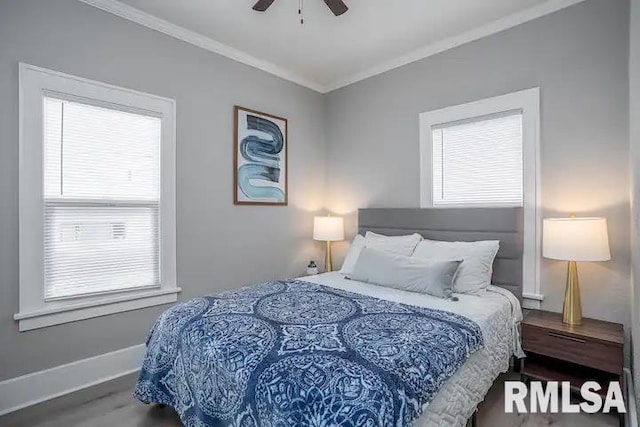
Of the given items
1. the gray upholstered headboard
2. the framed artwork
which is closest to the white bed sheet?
the gray upholstered headboard

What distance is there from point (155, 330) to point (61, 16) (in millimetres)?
2253

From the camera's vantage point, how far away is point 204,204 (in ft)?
10.2

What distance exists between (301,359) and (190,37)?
2905 millimetres

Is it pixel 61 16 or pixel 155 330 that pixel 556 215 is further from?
pixel 61 16

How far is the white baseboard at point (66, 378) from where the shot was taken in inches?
84.3

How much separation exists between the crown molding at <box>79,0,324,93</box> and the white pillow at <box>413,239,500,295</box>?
2.46m

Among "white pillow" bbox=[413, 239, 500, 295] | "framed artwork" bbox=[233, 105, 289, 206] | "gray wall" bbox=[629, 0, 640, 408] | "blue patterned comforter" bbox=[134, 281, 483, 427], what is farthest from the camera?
"framed artwork" bbox=[233, 105, 289, 206]

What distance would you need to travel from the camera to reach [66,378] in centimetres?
234

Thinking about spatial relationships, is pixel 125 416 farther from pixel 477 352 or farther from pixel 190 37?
pixel 190 37

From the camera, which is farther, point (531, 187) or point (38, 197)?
point (531, 187)

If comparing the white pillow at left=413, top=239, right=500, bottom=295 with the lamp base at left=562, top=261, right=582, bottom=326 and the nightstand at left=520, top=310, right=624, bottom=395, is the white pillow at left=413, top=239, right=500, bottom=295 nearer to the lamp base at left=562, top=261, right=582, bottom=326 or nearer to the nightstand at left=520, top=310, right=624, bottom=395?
the nightstand at left=520, top=310, right=624, bottom=395

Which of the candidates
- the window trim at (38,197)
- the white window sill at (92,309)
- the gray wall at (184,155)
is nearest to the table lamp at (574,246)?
the gray wall at (184,155)

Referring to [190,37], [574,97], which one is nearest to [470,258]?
[574,97]

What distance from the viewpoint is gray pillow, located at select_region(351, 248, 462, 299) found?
234 cm
